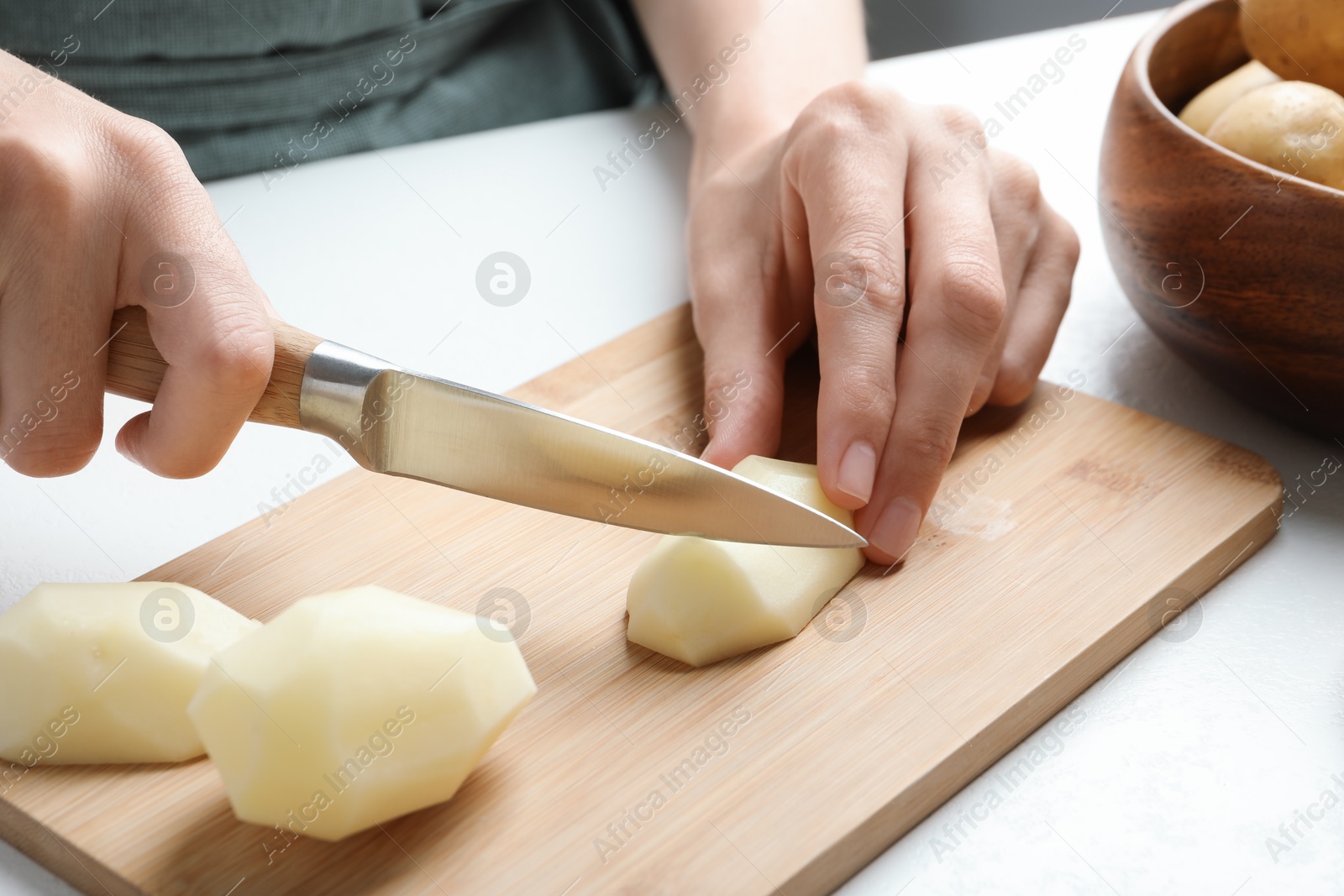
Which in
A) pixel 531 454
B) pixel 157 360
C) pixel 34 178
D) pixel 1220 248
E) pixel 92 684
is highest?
pixel 34 178

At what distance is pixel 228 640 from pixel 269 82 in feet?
4.03

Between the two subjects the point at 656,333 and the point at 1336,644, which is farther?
the point at 656,333

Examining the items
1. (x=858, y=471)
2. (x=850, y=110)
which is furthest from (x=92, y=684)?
(x=850, y=110)

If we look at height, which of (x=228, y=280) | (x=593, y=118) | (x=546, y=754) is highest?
(x=228, y=280)

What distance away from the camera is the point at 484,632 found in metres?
0.96

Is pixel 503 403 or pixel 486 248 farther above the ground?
pixel 503 403

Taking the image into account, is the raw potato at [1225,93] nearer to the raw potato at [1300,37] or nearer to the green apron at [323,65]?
the raw potato at [1300,37]

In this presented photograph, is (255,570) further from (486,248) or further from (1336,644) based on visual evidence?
(1336,644)

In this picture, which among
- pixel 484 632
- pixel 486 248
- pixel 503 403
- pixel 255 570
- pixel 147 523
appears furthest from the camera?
pixel 486 248

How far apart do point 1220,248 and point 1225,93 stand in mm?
266

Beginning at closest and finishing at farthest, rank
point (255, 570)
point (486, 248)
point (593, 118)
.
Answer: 1. point (255, 570)
2. point (486, 248)
3. point (593, 118)

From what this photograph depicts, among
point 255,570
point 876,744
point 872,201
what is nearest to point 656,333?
point 872,201

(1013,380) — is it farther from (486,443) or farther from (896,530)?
(486,443)

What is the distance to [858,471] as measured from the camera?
3.95 ft
